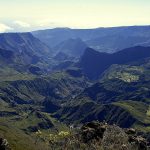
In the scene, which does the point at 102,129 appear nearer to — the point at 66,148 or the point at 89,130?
the point at 89,130

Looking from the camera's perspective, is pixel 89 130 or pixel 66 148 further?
pixel 89 130

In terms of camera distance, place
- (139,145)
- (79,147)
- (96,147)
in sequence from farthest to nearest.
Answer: (139,145) → (79,147) → (96,147)

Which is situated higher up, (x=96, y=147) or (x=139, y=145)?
(x=96, y=147)

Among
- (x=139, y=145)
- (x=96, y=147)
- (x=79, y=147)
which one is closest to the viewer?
(x=96, y=147)

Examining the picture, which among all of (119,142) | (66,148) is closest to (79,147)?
(66,148)

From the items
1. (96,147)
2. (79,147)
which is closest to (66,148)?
(79,147)

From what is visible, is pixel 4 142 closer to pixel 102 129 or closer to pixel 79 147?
pixel 79 147
